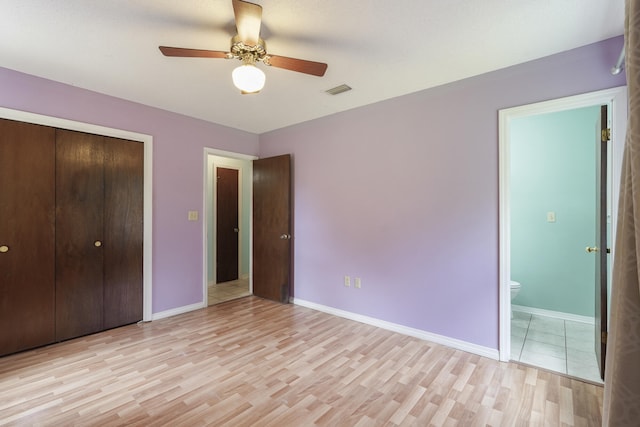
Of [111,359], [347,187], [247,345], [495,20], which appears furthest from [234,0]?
[111,359]

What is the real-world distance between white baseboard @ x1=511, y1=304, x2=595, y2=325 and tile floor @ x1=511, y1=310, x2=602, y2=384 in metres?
0.06

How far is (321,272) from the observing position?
3.68 meters

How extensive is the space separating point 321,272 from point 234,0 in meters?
2.92

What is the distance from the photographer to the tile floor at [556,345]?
2293 millimetres

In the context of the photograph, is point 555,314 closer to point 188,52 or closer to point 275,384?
point 275,384

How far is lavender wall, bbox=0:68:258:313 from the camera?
2842 mm

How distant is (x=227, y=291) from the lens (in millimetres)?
4523

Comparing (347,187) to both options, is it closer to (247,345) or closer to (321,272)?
(321,272)

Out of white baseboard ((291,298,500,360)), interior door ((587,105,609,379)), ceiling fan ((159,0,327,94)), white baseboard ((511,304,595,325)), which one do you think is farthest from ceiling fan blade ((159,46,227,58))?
white baseboard ((511,304,595,325))

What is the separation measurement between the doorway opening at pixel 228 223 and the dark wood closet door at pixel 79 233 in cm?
184

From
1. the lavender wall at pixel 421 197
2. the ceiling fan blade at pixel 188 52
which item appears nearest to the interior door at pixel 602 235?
the lavender wall at pixel 421 197

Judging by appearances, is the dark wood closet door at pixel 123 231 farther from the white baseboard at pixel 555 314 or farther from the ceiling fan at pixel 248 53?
the white baseboard at pixel 555 314

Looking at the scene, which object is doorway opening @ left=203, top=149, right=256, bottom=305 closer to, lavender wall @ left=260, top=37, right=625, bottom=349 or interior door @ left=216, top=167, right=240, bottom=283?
interior door @ left=216, top=167, right=240, bottom=283

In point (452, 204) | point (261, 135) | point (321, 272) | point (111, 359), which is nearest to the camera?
point (111, 359)
